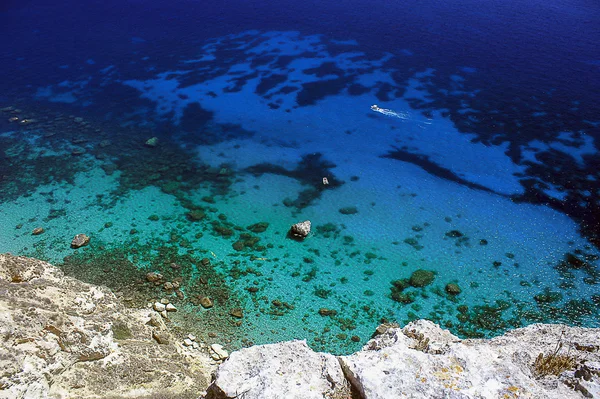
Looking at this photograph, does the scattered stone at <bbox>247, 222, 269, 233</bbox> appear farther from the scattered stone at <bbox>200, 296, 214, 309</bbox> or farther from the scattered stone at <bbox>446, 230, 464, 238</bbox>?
the scattered stone at <bbox>446, 230, 464, 238</bbox>

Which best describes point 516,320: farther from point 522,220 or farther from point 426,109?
point 426,109

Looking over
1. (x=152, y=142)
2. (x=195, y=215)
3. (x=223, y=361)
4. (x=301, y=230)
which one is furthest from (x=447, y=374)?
(x=152, y=142)

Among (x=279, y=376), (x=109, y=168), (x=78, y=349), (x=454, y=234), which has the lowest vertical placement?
(x=109, y=168)

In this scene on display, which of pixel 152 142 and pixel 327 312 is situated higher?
pixel 152 142

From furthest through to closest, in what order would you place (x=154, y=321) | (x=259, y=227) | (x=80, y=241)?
1. (x=259, y=227)
2. (x=80, y=241)
3. (x=154, y=321)

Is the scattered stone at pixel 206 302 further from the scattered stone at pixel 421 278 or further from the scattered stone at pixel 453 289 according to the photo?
the scattered stone at pixel 453 289

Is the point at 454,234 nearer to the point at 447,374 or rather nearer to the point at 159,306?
the point at 447,374
